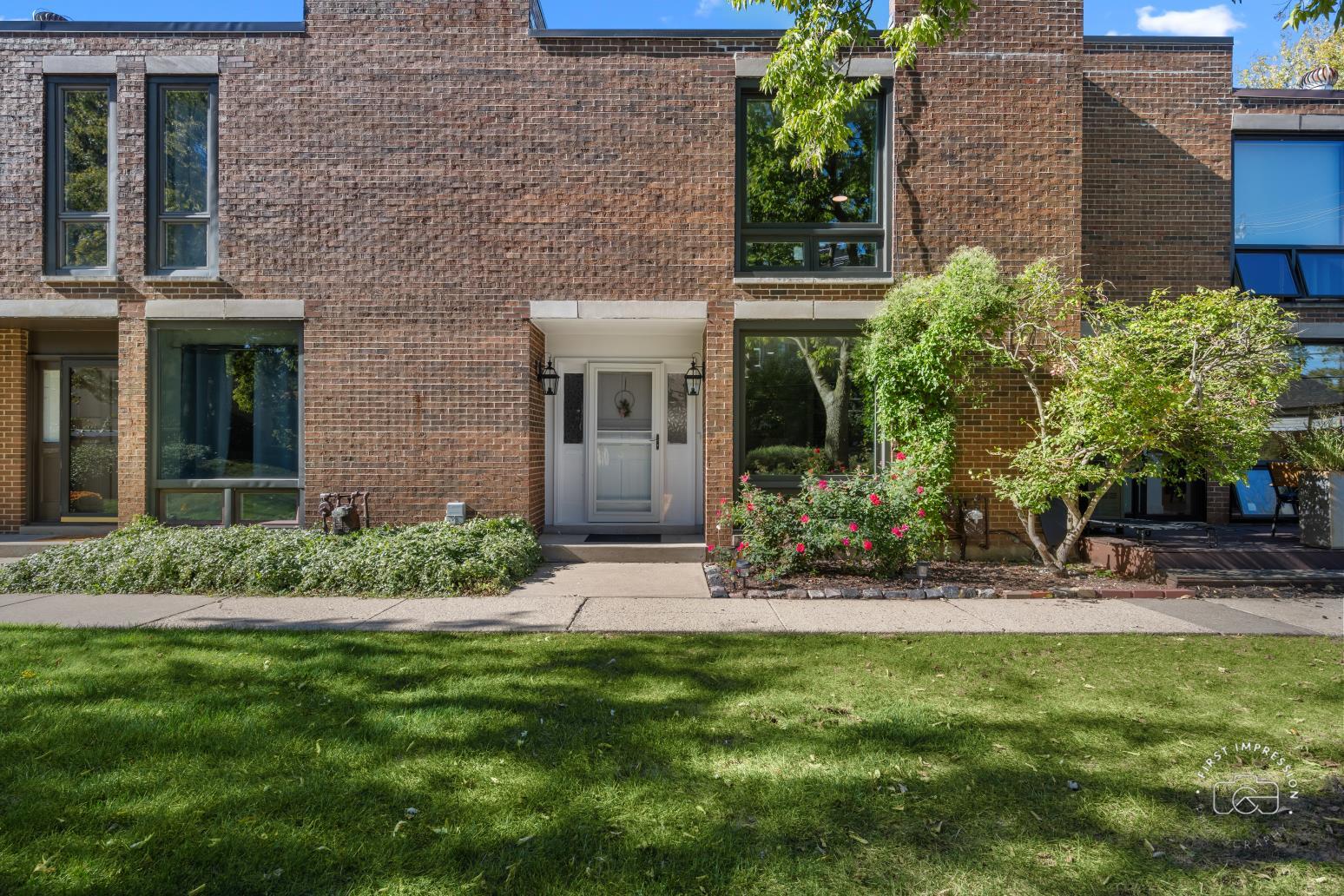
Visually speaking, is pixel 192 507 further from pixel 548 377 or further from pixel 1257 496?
pixel 1257 496

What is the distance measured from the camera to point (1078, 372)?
6.92m

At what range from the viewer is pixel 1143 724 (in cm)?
364

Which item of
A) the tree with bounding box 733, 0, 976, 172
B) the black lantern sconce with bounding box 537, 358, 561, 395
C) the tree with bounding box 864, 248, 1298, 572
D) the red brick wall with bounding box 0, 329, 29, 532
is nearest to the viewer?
the tree with bounding box 733, 0, 976, 172

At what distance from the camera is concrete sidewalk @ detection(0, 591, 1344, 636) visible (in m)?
5.61

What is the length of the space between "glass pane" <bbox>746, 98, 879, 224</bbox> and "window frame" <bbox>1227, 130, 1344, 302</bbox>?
6435 mm

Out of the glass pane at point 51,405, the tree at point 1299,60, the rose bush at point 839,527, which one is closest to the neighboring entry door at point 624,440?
the rose bush at point 839,527

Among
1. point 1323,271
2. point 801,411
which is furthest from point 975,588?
point 1323,271

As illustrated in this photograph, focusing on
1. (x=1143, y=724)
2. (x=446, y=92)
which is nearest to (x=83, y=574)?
(x=446, y=92)

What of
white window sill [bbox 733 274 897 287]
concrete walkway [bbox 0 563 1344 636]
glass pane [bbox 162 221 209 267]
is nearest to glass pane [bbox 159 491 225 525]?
concrete walkway [bbox 0 563 1344 636]

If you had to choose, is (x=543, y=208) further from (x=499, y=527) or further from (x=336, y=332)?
(x=499, y=527)

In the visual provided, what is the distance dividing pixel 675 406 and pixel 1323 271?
10.3m

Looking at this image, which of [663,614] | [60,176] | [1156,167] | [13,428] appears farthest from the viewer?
[1156,167]

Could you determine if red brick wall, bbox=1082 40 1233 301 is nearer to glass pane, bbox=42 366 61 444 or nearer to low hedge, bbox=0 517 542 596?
low hedge, bbox=0 517 542 596

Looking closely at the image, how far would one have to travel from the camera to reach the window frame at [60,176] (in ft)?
27.7
